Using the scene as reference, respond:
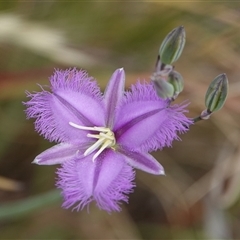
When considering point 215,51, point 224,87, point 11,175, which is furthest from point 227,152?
point 224,87

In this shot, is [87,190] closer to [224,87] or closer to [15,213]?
[224,87]

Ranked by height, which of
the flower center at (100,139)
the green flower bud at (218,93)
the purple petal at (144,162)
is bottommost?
the purple petal at (144,162)

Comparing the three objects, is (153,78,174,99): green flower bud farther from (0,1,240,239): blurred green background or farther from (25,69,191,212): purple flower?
(0,1,240,239): blurred green background

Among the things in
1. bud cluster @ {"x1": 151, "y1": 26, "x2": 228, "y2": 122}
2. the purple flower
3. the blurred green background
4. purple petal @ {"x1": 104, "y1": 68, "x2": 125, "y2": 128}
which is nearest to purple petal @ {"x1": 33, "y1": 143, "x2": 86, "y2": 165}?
the purple flower

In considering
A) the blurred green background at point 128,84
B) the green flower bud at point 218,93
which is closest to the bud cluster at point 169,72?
the green flower bud at point 218,93

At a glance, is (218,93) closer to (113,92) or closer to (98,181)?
(113,92)

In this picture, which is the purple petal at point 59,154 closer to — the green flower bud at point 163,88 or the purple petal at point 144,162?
the purple petal at point 144,162

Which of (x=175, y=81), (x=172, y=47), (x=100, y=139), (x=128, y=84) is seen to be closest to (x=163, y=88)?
(x=175, y=81)
